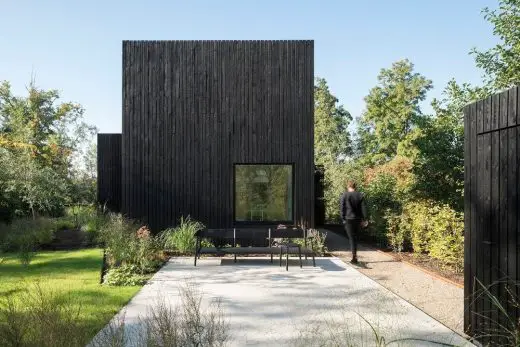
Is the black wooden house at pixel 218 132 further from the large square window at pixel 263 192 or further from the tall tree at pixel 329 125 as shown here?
the tall tree at pixel 329 125

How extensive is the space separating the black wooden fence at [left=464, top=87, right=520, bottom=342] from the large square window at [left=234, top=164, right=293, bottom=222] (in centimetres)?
697

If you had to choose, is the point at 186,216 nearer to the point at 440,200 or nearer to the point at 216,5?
the point at 216,5

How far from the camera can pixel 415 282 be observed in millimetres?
7742

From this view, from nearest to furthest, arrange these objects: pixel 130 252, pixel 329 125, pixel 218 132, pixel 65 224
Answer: pixel 130 252 < pixel 218 132 < pixel 65 224 < pixel 329 125

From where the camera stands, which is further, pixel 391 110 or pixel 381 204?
pixel 391 110

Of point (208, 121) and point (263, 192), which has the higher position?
point (208, 121)

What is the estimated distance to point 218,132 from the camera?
1156cm

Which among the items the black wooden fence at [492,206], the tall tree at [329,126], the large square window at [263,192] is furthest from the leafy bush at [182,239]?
the tall tree at [329,126]

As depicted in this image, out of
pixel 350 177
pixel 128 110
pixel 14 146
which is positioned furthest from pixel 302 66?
pixel 14 146

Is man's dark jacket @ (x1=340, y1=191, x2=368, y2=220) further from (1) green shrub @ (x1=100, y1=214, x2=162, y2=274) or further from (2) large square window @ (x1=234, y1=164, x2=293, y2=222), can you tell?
(1) green shrub @ (x1=100, y1=214, x2=162, y2=274)

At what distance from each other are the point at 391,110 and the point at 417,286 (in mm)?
27882

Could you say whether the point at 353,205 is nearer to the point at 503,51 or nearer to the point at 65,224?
the point at 503,51

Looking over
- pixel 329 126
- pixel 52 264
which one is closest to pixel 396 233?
pixel 52 264

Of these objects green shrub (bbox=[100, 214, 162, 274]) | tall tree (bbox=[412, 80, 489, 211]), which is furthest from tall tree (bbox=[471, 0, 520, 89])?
A: green shrub (bbox=[100, 214, 162, 274])
